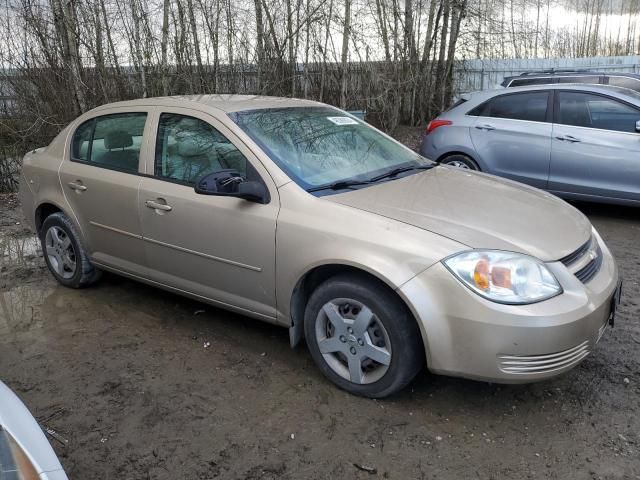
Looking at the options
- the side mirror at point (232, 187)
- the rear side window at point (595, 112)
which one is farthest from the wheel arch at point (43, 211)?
the rear side window at point (595, 112)

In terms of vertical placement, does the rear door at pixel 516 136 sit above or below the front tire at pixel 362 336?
above

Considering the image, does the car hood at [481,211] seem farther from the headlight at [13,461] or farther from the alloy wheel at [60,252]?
the alloy wheel at [60,252]

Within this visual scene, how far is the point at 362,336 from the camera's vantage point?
3006 mm

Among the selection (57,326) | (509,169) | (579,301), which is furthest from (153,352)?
(509,169)

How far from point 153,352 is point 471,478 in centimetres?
211

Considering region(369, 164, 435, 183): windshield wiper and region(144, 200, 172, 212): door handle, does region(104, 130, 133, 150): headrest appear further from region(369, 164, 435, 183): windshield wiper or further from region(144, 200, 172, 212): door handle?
region(369, 164, 435, 183): windshield wiper

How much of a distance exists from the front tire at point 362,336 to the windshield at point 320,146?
26.6 inches

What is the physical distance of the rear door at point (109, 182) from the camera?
4.01m

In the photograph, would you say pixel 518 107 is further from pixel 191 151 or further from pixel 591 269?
pixel 191 151

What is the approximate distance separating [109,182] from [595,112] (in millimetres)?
5194

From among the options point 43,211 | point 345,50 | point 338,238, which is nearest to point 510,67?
point 345,50

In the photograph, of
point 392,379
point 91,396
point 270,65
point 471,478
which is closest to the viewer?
point 471,478

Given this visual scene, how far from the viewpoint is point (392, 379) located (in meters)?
2.96

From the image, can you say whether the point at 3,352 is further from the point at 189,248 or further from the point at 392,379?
the point at 392,379
